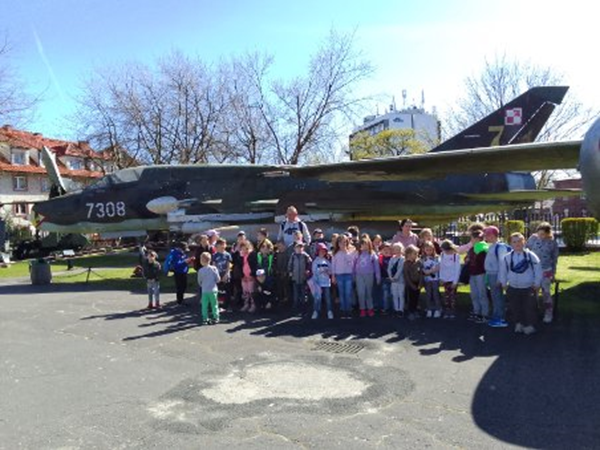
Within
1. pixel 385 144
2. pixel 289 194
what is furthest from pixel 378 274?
pixel 385 144

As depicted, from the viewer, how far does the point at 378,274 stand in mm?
8781

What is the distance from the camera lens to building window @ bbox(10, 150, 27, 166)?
49.7m

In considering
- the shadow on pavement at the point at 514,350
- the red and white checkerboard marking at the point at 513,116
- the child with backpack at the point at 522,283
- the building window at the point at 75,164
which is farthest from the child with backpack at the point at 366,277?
the building window at the point at 75,164

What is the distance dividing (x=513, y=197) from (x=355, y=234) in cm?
538

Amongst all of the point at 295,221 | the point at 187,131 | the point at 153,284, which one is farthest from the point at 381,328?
the point at 187,131

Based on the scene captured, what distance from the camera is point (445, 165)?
965 centimetres

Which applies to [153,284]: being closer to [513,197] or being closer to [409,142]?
[513,197]

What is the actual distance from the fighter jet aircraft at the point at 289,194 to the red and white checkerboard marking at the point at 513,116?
26 millimetres

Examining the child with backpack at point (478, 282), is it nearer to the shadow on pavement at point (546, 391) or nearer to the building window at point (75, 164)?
the shadow on pavement at point (546, 391)

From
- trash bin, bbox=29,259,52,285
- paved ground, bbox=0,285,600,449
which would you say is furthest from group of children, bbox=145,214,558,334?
trash bin, bbox=29,259,52,285

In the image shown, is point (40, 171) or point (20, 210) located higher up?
point (40, 171)

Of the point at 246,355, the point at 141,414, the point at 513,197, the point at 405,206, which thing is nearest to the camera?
the point at 141,414

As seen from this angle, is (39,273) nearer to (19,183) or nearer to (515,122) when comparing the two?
(515,122)

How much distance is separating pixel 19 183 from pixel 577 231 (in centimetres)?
4809
